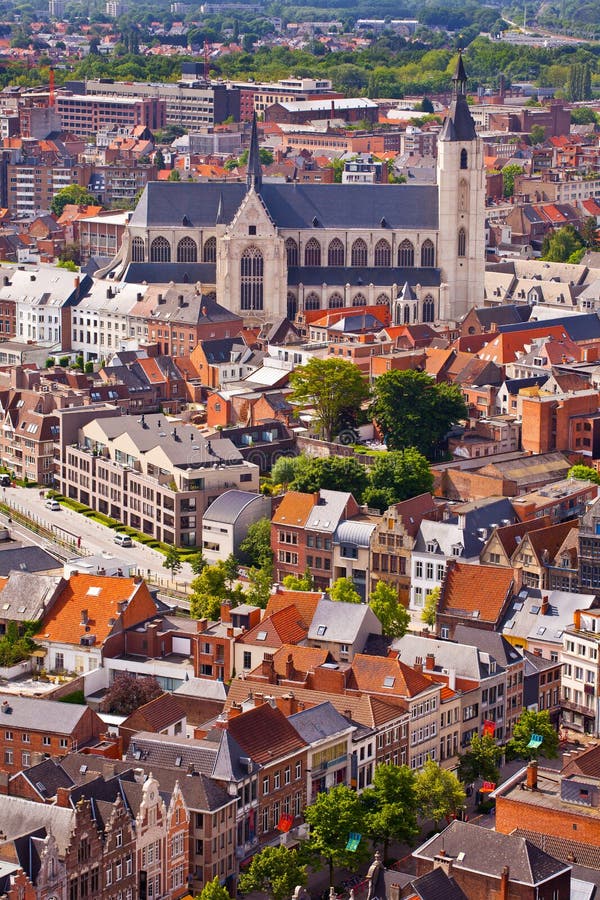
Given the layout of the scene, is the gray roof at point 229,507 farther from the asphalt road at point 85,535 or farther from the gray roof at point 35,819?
the gray roof at point 35,819

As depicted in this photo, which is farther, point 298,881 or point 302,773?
point 302,773

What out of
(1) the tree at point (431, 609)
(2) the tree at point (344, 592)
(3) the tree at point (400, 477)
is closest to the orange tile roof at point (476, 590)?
(1) the tree at point (431, 609)

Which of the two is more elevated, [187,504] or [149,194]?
[149,194]

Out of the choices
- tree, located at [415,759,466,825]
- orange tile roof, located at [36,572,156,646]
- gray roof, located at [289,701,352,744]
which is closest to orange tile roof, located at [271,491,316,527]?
orange tile roof, located at [36,572,156,646]

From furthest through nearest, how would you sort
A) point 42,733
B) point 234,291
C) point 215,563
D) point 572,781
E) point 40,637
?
point 234,291, point 215,563, point 40,637, point 42,733, point 572,781

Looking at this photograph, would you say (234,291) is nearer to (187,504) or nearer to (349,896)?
(187,504)

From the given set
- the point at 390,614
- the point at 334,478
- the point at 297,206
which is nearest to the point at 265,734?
the point at 390,614

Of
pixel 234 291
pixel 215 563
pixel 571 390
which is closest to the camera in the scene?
pixel 215 563

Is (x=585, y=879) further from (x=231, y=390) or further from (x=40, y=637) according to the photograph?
(x=231, y=390)

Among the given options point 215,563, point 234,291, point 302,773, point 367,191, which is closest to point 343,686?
point 302,773
